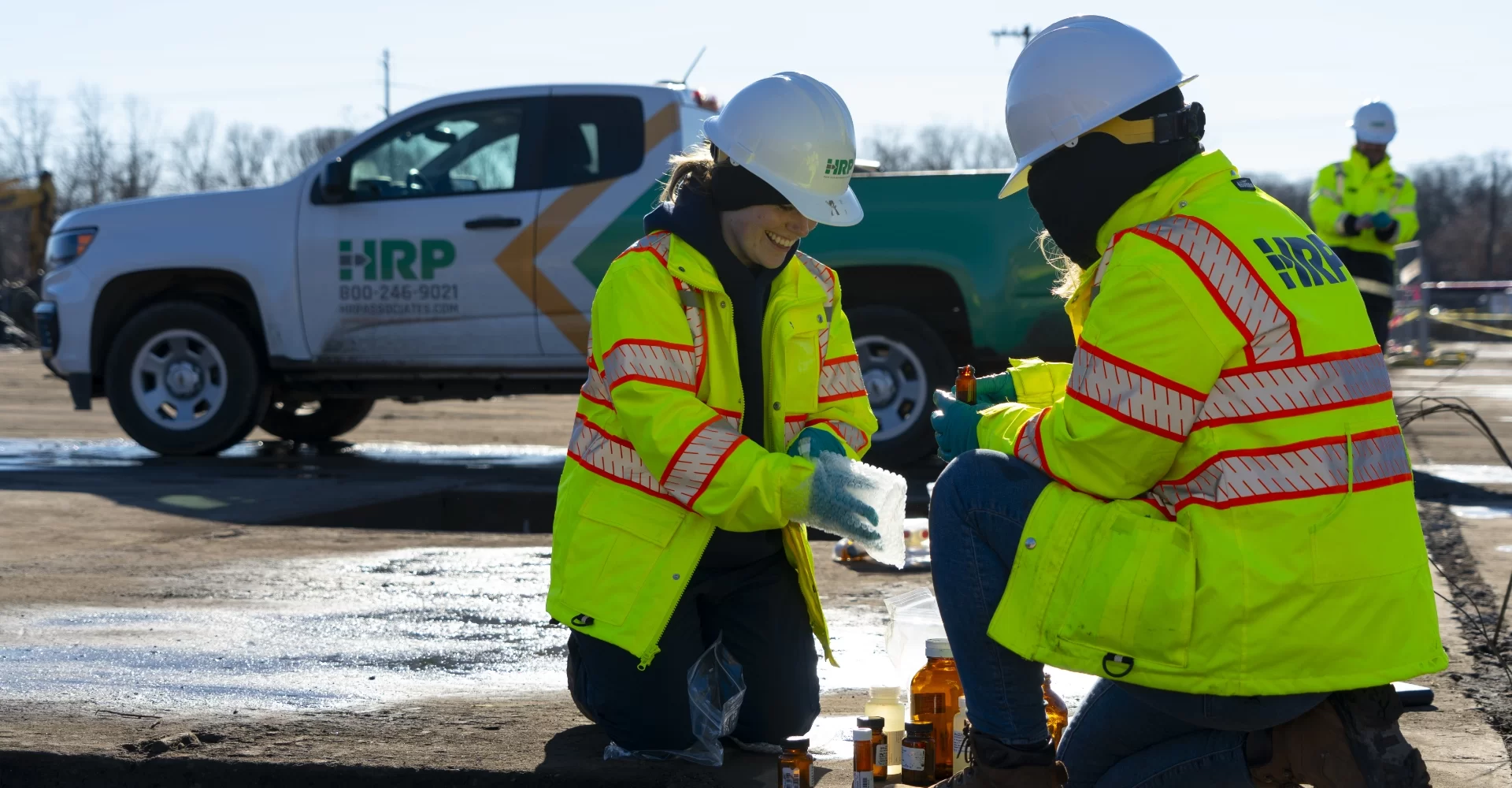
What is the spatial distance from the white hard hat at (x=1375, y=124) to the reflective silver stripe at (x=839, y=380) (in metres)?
7.44

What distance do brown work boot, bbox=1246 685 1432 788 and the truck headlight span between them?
27.5ft

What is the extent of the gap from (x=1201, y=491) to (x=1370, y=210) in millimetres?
7973

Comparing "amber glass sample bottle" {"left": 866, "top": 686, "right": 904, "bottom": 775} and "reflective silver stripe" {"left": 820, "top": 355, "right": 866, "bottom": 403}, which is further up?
"reflective silver stripe" {"left": 820, "top": 355, "right": 866, "bottom": 403}

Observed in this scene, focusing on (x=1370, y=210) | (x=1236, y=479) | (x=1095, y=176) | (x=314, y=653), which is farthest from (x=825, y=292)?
(x=1370, y=210)

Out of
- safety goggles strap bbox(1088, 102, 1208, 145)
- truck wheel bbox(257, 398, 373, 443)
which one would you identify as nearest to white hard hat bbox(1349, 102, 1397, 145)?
truck wheel bbox(257, 398, 373, 443)

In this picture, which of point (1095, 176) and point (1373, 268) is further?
point (1373, 268)

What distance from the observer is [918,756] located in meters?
3.27

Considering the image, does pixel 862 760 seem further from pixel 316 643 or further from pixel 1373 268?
pixel 1373 268

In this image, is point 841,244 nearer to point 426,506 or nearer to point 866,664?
point 426,506

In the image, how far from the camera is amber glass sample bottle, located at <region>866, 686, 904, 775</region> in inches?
138

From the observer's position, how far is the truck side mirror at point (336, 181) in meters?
8.60

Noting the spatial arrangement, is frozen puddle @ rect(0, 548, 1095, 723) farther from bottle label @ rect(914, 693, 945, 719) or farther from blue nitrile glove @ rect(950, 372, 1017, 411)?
Result: blue nitrile glove @ rect(950, 372, 1017, 411)

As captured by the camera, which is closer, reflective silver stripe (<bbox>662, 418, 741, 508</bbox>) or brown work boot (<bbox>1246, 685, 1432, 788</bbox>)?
brown work boot (<bbox>1246, 685, 1432, 788</bbox>)

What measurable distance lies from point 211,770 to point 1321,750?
2.21 m
